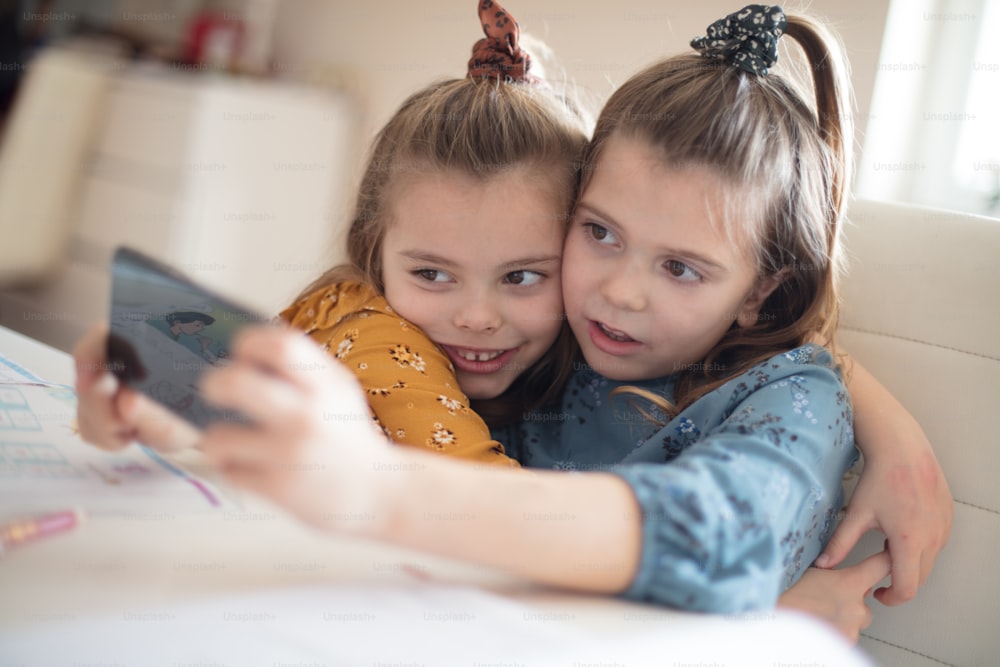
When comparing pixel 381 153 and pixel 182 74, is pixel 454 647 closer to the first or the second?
pixel 381 153

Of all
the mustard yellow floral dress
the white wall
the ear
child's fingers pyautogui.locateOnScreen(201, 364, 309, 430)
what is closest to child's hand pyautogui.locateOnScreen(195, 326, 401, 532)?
child's fingers pyautogui.locateOnScreen(201, 364, 309, 430)

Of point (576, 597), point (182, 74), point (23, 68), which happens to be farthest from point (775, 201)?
point (23, 68)

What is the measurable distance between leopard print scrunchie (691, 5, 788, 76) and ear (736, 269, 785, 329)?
0.68 feet

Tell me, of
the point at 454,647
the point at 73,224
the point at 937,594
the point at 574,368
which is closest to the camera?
the point at 454,647

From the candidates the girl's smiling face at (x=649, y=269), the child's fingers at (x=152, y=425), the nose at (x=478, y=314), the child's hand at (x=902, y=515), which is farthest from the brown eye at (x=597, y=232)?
the child's fingers at (x=152, y=425)

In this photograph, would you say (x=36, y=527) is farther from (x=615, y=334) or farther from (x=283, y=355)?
(x=615, y=334)

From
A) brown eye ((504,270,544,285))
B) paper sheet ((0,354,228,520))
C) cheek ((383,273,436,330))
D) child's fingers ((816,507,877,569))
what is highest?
brown eye ((504,270,544,285))

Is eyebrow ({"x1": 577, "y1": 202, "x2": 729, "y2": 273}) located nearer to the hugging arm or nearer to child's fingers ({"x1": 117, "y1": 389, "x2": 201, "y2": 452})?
the hugging arm

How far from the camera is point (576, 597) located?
1.77ft

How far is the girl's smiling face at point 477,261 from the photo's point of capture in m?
0.94

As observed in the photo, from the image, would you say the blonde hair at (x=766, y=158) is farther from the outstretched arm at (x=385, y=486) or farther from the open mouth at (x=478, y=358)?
the outstretched arm at (x=385, y=486)

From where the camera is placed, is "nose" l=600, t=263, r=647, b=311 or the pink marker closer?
the pink marker

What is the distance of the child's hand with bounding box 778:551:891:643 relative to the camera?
2.51 ft

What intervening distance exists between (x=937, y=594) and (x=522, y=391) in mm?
480
